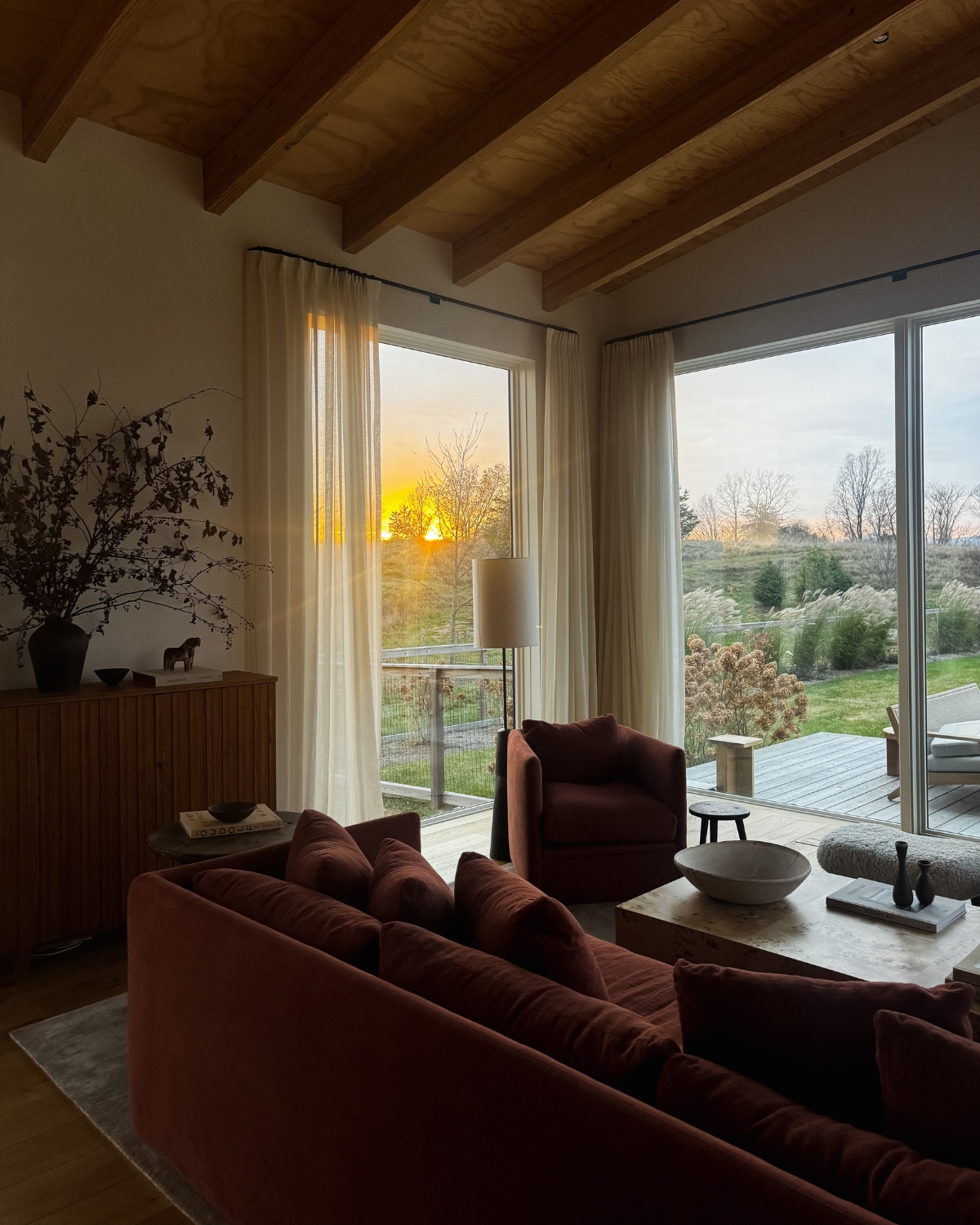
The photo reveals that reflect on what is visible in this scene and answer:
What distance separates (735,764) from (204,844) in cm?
375

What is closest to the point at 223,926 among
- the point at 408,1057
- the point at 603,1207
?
the point at 408,1057

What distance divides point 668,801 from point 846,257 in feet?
10.6

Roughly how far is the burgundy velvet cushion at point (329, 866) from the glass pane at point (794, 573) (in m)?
3.80

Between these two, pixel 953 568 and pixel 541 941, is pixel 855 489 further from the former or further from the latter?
pixel 541 941

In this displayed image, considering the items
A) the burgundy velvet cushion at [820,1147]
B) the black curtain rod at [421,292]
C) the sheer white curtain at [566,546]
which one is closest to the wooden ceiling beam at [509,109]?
the black curtain rod at [421,292]

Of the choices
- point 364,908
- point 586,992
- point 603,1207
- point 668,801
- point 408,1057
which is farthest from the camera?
point 668,801

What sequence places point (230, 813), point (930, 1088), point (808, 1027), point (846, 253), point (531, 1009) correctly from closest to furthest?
point (930, 1088) → point (808, 1027) → point (531, 1009) → point (230, 813) → point (846, 253)

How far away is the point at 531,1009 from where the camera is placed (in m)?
1.55

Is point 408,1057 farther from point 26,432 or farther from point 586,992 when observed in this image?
point 26,432

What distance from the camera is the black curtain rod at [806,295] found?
478cm

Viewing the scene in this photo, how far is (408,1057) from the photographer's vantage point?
1.50 m

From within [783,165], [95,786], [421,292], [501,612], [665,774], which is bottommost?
[665,774]

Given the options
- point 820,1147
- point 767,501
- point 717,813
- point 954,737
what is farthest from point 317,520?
point 820,1147

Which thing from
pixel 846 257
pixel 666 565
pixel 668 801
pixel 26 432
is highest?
pixel 846 257
